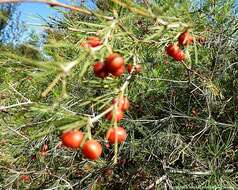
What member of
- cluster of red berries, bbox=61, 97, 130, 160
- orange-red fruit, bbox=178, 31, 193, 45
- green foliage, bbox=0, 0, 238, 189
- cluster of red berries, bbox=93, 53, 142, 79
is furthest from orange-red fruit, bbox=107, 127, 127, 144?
green foliage, bbox=0, 0, 238, 189

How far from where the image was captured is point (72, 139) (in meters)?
1.09

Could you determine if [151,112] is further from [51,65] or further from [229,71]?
[51,65]

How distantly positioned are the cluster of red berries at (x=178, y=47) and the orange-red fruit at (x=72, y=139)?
0.52 m

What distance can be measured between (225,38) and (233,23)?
20 cm

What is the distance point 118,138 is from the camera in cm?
121

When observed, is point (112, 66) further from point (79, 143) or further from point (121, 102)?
point (79, 143)

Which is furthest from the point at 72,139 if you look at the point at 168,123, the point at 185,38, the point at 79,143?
→ the point at 168,123

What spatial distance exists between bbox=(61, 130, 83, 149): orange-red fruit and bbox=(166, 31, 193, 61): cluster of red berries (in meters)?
0.52

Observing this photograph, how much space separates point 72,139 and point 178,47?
2.12ft

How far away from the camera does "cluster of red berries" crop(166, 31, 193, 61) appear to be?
1402 mm

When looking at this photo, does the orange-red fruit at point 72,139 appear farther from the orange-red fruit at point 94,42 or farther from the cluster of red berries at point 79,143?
the orange-red fruit at point 94,42

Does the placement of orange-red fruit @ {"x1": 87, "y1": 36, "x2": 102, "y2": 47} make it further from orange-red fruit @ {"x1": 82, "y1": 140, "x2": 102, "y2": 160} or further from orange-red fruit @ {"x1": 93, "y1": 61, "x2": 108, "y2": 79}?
orange-red fruit @ {"x1": 82, "y1": 140, "x2": 102, "y2": 160}

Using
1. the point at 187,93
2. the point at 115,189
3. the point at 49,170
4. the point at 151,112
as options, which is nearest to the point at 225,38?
the point at 187,93

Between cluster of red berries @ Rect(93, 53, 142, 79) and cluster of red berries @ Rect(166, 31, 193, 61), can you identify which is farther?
cluster of red berries @ Rect(166, 31, 193, 61)
